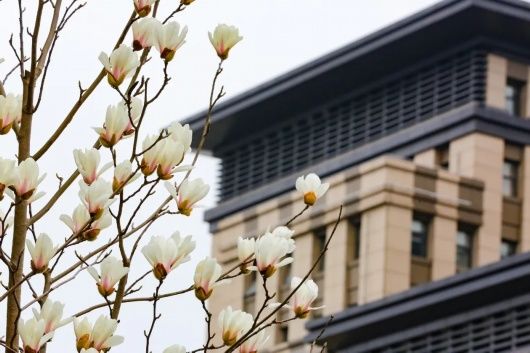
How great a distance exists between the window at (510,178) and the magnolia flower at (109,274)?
182 feet

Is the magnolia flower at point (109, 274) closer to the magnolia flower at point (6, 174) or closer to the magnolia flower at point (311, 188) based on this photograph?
the magnolia flower at point (6, 174)

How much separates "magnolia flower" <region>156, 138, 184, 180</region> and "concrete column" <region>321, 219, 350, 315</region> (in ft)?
176

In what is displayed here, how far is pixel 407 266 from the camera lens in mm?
59000

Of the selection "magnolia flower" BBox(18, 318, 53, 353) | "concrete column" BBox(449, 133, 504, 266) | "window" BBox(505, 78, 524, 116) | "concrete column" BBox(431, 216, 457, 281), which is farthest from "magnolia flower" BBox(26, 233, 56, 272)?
"window" BBox(505, 78, 524, 116)

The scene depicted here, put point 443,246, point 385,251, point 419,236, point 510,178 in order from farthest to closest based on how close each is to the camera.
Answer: point 510,178 → point 419,236 → point 443,246 → point 385,251

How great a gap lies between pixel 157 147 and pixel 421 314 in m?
43.4

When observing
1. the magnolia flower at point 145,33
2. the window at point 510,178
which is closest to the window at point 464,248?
the window at point 510,178

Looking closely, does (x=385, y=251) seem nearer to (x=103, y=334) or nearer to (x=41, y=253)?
(x=41, y=253)

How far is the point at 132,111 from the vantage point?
21.7 feet

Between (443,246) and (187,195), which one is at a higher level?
(443,246)

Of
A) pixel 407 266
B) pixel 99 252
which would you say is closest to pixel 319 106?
pixel 407 266

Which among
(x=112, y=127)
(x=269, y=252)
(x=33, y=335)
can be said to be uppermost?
(x=112, y=127)

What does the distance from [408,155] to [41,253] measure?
5581 cm

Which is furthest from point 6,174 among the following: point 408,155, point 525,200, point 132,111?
point 408,155
